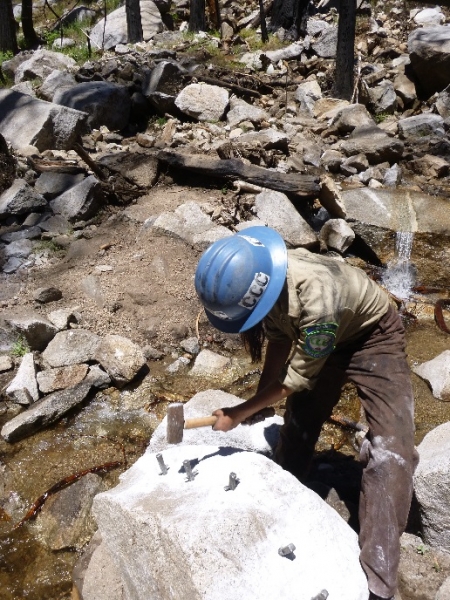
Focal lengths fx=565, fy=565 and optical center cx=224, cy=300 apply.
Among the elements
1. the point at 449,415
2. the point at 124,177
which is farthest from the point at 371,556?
the point at 124,177

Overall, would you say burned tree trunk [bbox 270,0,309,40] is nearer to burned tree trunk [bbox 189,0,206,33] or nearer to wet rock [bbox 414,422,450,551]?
burned tree trunk [bbox 189,0,206,33]

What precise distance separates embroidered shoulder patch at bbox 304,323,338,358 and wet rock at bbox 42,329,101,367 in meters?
2.66

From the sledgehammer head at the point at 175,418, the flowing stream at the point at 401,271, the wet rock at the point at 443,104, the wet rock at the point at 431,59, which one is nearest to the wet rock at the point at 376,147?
the wet rock at the point at 443,104

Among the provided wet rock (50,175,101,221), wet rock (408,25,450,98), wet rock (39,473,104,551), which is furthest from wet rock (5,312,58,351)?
wet rock (408,25,450,98)

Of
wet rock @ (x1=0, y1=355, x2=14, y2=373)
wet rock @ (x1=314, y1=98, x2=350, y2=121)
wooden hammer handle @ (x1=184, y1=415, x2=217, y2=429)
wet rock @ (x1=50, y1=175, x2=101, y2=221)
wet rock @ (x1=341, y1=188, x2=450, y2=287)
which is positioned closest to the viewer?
wooden hammer handle @ (x1=184, y1=415, x2=217, y2=429)

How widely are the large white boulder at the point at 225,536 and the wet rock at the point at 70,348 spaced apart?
2115 millimetres

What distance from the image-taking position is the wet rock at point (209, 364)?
4.62m

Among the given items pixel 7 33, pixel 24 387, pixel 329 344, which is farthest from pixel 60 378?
pixel 7 33

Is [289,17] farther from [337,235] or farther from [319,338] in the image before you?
[319,338]

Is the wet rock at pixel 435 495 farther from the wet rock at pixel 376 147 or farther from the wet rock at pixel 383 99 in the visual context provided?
the wet rock at pixel 383 99

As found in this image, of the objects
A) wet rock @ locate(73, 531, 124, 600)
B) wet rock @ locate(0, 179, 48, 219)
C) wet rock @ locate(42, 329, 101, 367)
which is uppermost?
wet rock @ locate(0, 179, 48, 219)

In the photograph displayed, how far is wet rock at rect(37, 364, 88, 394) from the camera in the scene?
4.31 m

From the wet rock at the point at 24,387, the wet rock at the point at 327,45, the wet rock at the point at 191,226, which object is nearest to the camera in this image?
the wet rock at the point at 24,387

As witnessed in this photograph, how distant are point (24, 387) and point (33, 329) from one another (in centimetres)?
56
